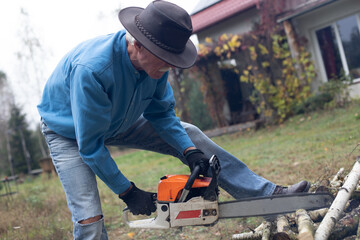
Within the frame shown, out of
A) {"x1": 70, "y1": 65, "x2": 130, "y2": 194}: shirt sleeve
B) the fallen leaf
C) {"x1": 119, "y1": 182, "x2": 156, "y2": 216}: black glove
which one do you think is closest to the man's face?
{"x1": 70, "y1": 65, "x2": 130, "y2": 194}: shirt sleeve

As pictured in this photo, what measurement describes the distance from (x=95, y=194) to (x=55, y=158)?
15.0 inches

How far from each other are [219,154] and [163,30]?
1186mm

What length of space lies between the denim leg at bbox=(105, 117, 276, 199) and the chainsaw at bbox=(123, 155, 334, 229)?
30 centimetres

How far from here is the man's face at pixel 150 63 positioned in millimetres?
2254

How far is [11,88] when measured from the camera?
95.3 ft

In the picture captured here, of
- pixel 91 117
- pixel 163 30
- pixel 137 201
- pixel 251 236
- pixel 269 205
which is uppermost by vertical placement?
pixel 163 30

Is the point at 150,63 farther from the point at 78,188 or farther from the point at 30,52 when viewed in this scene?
the point at 30,52

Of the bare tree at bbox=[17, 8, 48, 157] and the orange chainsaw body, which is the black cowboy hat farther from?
the bare tree at bbox=[17, 8, 48, 157]

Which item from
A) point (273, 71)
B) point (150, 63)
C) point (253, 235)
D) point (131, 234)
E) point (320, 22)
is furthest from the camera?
point (273, 71)

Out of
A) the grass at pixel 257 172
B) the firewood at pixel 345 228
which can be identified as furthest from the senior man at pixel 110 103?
the grass at pixel 257 172

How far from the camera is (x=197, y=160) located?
2576 millimetres

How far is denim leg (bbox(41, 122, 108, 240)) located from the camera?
7.54 ft

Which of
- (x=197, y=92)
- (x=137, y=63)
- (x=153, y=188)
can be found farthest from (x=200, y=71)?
(x=137, y=63)

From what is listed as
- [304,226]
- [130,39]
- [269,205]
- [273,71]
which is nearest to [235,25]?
[273,71]
